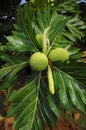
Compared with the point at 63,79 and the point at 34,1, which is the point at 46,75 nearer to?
the point at 63,79

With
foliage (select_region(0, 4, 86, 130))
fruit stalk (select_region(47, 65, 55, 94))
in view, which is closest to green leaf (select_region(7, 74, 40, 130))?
foliage (select_region(0, 4, 86, 130))

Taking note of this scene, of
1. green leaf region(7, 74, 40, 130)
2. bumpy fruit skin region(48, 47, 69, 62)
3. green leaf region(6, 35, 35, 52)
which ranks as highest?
green leaf region(6, 35, 35, 52)

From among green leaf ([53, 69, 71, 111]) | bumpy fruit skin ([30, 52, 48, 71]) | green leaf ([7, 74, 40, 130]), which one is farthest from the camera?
green leaf ([7, 74, 40, 130])

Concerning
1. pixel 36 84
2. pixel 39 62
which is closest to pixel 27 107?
pixel 36 84

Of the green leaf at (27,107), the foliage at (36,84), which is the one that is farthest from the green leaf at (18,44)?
the green leaf at (27,107)

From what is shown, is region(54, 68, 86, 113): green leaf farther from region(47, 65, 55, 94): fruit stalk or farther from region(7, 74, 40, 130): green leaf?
region(7, 74, 40, 130): green leaf

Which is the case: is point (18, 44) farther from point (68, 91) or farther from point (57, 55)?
point (68, 91)

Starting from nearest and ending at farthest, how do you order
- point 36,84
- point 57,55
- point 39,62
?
point 39,62, point 57,55, point 36,84

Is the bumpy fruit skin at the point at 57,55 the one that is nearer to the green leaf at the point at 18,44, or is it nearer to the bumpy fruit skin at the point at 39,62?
the bumpy fruit skin at the point at 39,62


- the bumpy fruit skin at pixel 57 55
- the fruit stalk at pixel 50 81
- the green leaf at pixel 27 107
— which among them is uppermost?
the bumpy fruit skin at pixel 57 55

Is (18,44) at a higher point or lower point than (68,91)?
higher

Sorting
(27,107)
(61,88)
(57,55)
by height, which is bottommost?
(27,107)
